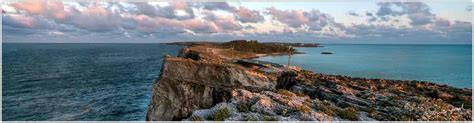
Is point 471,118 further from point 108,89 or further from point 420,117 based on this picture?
point 108,89

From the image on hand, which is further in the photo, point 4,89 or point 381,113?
point 4,89

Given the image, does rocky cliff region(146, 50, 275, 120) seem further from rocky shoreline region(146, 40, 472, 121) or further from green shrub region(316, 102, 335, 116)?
green shrub region(316, 102, 335, 116)

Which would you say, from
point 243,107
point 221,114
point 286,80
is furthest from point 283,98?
point 286,80

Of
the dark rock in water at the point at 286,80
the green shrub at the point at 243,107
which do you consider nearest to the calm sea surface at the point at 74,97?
the dark rock in water at the point at 286,80

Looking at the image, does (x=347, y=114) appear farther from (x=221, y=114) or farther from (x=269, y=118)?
(x=221, y=114)

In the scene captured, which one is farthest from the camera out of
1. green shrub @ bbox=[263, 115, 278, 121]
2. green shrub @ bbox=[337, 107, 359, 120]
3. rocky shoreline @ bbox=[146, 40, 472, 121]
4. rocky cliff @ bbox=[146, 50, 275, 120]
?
rocky cliff @ bbox=[146, 50, 275, 120]

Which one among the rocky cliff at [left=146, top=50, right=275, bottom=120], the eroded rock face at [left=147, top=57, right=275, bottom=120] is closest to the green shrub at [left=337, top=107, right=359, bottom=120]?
the eroded rock face at [left=147, top=57, right=275, bottom=120]

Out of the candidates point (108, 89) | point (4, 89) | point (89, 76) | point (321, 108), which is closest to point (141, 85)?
point (108, 89)

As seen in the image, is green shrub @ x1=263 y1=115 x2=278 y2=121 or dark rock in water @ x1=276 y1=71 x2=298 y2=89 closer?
green shrub @ x1=263 y1=115 x2=278 y2=121
